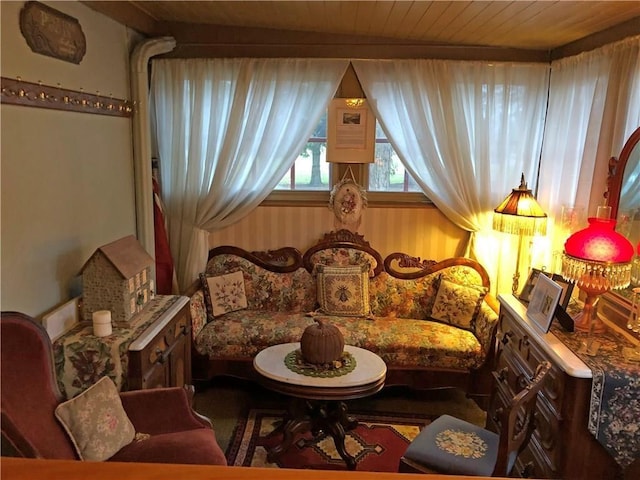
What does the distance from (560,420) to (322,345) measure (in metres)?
1.18

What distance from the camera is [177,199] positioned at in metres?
3.94

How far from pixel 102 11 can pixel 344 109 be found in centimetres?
171

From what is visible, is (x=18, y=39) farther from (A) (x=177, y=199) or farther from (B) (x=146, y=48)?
(A) (x=177, y=199)

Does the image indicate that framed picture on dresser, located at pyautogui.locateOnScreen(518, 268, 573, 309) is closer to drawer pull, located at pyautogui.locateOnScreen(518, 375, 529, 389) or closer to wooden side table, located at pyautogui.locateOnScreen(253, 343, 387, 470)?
drawer pull, located at pyautogui.locateOnScreen(518, 375, 529, 389)

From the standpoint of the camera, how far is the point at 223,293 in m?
3.76

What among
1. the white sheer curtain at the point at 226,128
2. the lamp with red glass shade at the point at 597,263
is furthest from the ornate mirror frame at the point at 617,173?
the white sheer curtain at the point at 226,128

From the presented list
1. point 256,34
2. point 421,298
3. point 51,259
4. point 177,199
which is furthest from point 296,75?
point 51,259

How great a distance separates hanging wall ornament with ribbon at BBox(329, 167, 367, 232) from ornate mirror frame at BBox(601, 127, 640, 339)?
5.57 ft

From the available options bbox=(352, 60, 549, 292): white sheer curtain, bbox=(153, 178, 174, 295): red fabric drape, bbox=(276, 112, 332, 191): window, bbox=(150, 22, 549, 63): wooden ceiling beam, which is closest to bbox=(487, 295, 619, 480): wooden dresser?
bbox=(352, 60, 549, 292): white sheer curtain

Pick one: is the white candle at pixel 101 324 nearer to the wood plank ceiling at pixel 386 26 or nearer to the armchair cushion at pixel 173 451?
the armchair cushion at pixel 173 451

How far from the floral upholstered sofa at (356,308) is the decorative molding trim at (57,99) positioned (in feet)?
4.27

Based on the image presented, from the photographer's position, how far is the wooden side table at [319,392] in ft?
8.77

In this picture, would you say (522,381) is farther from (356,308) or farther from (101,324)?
(101,324)

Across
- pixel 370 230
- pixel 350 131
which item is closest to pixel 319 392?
pixel 370 230
